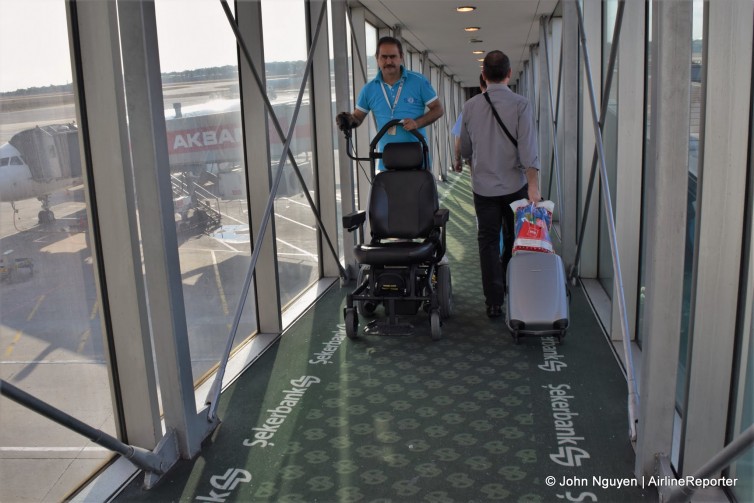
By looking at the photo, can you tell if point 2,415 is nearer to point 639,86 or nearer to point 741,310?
point 741,310

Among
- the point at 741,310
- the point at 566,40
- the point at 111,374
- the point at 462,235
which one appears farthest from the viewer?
the point at 462,235

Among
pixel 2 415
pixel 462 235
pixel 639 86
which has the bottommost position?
Answer: pixel 462 235

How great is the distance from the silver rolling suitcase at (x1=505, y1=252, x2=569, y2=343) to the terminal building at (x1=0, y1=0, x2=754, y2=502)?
0.40 feet

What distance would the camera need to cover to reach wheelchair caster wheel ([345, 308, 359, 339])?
4.29 m

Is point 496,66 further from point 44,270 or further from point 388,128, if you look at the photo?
point 44,270

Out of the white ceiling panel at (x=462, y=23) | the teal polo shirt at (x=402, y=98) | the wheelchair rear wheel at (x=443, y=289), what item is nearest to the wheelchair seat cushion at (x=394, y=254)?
the wheelchair rear wheel at (x=443, y=289)

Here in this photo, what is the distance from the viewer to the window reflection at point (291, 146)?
15.6 feet

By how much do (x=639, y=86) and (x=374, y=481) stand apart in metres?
2.48

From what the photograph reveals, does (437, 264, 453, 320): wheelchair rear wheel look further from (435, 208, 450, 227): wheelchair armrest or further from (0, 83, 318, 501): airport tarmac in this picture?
(0, 83, 318, 501): airport tarmac

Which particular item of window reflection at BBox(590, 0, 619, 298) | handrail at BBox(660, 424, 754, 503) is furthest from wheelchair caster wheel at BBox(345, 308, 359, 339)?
handrail at BBox(660, 424, 754, 503)

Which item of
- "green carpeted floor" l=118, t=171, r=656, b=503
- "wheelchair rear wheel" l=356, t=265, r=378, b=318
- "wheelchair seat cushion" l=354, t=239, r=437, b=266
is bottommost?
"green carpeted floor" l=118, t=171, r=656, b=503

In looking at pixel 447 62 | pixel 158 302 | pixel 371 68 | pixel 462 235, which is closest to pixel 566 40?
pixel 462 235

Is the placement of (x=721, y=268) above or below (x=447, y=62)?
below

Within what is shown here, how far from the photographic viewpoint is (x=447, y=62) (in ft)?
49.2
